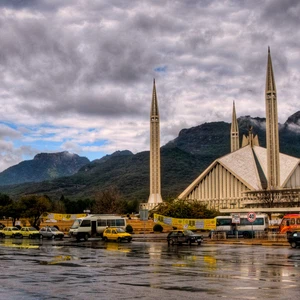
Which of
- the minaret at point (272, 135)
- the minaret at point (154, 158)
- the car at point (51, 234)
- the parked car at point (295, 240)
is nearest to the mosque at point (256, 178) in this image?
the minaret at point (272, 135)

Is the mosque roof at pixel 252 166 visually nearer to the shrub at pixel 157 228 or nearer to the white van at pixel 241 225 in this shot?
the shrub at pixel 157 228

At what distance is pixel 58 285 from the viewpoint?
13500 millimetres

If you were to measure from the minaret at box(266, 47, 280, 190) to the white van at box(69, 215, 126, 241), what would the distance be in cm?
3836

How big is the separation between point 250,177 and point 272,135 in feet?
43.8

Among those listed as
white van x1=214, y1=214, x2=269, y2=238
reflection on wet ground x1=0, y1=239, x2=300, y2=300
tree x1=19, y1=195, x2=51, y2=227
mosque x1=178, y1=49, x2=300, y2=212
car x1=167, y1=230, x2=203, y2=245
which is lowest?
reflection on wet ground x1=0, y1=239, x2=300, y2=300

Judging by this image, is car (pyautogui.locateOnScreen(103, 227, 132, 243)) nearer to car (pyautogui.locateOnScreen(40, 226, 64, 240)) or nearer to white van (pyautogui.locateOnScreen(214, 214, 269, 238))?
car (pyautogui.locateOnScreen(40, 226, 64, 240))

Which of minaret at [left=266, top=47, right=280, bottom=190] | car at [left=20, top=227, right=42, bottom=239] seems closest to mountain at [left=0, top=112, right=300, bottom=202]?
minaret at [left=266, top=47, right=280, bottom=190]

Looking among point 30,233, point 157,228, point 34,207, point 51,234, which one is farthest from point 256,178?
point 51,234

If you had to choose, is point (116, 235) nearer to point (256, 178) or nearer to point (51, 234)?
point (51, 234)

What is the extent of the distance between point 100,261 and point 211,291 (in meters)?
9.12

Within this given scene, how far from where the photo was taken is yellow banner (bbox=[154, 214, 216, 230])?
48938 millimetres

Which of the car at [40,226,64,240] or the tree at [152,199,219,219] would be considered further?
the tree at [152,199,219,219]

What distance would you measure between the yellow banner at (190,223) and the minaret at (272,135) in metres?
27.3

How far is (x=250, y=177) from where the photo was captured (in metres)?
87.8
